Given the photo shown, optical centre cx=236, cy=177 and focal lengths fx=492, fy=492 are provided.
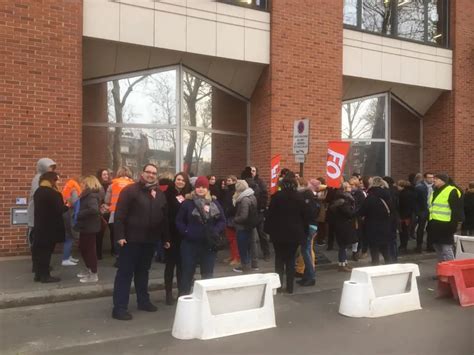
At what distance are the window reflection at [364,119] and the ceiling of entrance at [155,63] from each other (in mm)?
3114

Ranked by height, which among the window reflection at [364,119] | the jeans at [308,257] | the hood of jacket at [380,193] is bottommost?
the jeans at [308,257]

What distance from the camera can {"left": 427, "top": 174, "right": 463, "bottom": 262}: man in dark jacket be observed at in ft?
26.6

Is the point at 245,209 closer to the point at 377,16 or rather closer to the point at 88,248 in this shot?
the point at 88,248

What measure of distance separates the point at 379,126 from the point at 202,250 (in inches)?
375

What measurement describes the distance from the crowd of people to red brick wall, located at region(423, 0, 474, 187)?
19.7ft


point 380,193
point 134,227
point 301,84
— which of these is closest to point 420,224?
point 380,193

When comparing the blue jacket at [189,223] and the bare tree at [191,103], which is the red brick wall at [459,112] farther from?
the blue jacket at [189,223]

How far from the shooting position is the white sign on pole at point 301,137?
9070 mm

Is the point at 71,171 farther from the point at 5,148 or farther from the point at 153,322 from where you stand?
the point at 153,322

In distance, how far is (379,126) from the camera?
14.3 meters

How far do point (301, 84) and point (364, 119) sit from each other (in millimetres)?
3054

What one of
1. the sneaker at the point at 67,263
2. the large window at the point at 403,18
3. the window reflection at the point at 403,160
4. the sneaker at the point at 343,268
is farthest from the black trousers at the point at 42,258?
the window reflection at the point at 403,160

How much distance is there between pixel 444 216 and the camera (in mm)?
8164

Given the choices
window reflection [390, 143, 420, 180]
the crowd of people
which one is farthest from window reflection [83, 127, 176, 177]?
window reflection [390, 143, 420, 180]
